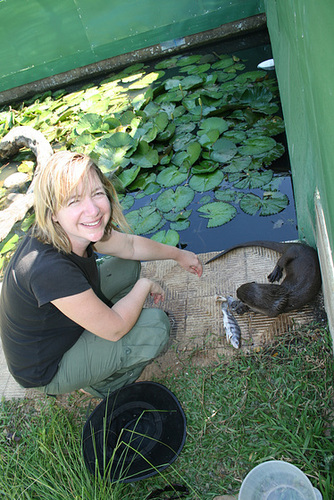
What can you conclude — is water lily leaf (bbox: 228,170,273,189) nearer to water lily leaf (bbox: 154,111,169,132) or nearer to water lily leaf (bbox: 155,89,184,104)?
water lily leaf (bbox: 154,111,169,132)

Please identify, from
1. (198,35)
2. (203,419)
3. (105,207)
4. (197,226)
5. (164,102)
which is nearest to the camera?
(105,207)

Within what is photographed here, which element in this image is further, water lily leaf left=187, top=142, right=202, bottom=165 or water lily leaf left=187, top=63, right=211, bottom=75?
water lily leaf left=187, top=63, right=211, bottom=75

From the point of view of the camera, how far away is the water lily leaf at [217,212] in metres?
3.35

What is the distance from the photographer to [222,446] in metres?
1.87

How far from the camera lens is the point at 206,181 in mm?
3697

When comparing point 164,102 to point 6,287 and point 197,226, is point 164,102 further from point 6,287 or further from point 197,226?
point 6,287

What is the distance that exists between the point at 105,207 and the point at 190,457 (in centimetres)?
121

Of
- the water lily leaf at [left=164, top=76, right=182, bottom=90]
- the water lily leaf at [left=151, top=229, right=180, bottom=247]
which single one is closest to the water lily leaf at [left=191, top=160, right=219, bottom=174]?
the water lily leaf at [left=151, top=229, right=180, bottom=247]

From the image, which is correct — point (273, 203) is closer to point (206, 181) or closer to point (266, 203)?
point (266, 203)

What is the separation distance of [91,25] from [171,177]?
12.5 ft

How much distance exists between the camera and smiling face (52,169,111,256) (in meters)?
1.72

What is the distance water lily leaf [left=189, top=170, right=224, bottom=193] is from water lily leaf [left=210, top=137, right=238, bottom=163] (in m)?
0.18

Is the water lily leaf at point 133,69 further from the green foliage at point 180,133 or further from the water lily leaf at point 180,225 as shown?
the water lily leaf at point 180,225

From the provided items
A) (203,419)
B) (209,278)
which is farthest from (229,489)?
(209,278)
